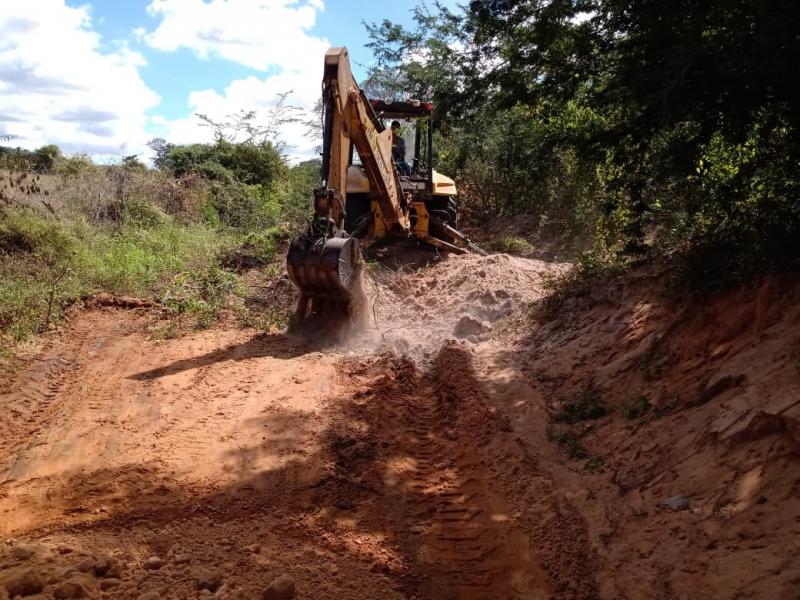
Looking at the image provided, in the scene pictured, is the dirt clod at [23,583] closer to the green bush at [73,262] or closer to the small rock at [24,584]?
the small rock at [24,584]

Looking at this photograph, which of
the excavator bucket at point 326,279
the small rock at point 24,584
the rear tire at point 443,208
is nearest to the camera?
the small rock at point 24,584

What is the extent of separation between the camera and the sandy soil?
351 centimetres

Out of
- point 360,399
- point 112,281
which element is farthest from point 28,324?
point 360,399

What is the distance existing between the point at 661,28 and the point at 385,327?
16.6ft

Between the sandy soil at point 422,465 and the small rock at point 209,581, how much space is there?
0.03 ft

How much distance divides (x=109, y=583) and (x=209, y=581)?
0.50 m

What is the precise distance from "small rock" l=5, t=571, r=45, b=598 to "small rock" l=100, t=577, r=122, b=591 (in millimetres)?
276

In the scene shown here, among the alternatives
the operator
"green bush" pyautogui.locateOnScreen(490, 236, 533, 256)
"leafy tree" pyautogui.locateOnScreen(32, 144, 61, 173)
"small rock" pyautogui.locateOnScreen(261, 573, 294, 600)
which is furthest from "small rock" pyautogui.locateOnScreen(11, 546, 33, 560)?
"leafy tree" pyautogui.locateOnScreen(32, 144, 61, 173)

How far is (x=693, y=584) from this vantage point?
10.4 feet

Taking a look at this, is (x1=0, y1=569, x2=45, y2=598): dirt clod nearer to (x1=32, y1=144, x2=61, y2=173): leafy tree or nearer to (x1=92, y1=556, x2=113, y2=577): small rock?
(x1=92, y1=556, x2=113, y2=577): small rock

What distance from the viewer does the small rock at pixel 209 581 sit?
340 centimetres

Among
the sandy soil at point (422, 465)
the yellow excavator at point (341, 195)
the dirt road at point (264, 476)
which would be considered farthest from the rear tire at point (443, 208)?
the sandy soil at point (422, 465)

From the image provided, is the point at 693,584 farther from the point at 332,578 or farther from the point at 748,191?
the point at 748,191

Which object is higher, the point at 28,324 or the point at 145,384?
the point at 28,324
